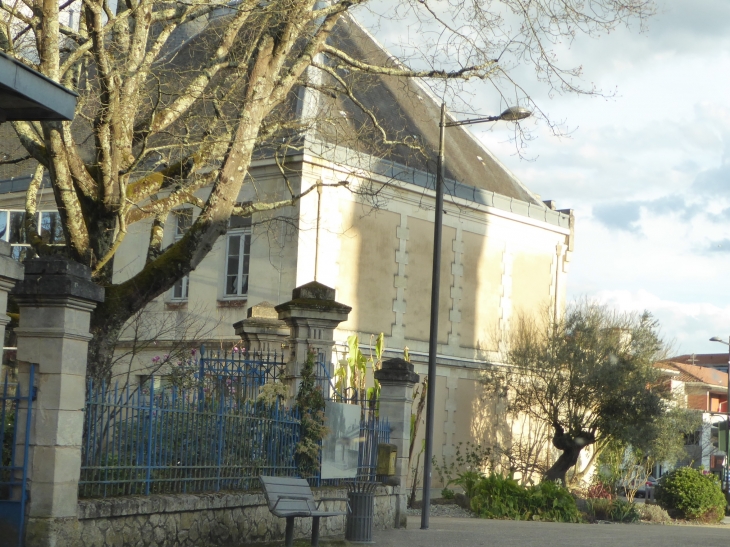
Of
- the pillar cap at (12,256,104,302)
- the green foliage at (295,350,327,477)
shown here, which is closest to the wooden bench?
the green foliage at (295,350,327,477)

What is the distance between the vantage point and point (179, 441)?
1077cm

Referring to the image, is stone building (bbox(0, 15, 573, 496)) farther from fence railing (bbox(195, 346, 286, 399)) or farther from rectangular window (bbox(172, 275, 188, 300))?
fence railing (bbox(195, 346, 286, 399))

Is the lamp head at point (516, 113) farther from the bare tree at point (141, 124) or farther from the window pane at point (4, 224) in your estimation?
the window pane at point (4, 224)

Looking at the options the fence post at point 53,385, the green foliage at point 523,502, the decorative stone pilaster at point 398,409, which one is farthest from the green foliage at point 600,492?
the fence post at point 53,385

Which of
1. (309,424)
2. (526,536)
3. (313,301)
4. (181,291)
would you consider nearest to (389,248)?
(181,291)

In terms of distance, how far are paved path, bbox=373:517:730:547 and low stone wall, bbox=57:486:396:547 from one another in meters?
1.25

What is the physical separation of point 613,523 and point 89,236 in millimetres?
13553

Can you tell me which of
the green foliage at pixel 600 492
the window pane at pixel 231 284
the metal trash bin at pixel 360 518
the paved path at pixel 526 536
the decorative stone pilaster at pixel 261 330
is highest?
the window pane at pixel 231 284

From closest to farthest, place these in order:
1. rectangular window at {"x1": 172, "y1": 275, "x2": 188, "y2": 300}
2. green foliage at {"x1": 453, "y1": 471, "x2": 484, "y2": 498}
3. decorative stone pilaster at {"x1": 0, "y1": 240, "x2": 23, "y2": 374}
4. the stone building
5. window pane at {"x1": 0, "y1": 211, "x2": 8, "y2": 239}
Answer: decorative stone pilaster at {"x1": 0, "y1": 240, "x2": 23, "y2": 374} → green foliage at {"x1": 453, "y1": 471, "x2": 484, "y2": 498} → the stone building → window pane at {"x1": 0, "y1": 211, "x2": 8, "y2": 239} → rectangular window at {"x1": 172, "y1": 275, "x2": 188, "y2": 300}

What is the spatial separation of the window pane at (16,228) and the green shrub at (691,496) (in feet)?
53.9

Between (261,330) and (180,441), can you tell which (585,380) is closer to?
(261,330)

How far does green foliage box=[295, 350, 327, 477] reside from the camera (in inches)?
529

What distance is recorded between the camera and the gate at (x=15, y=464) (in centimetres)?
850

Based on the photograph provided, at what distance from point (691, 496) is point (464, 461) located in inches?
225
